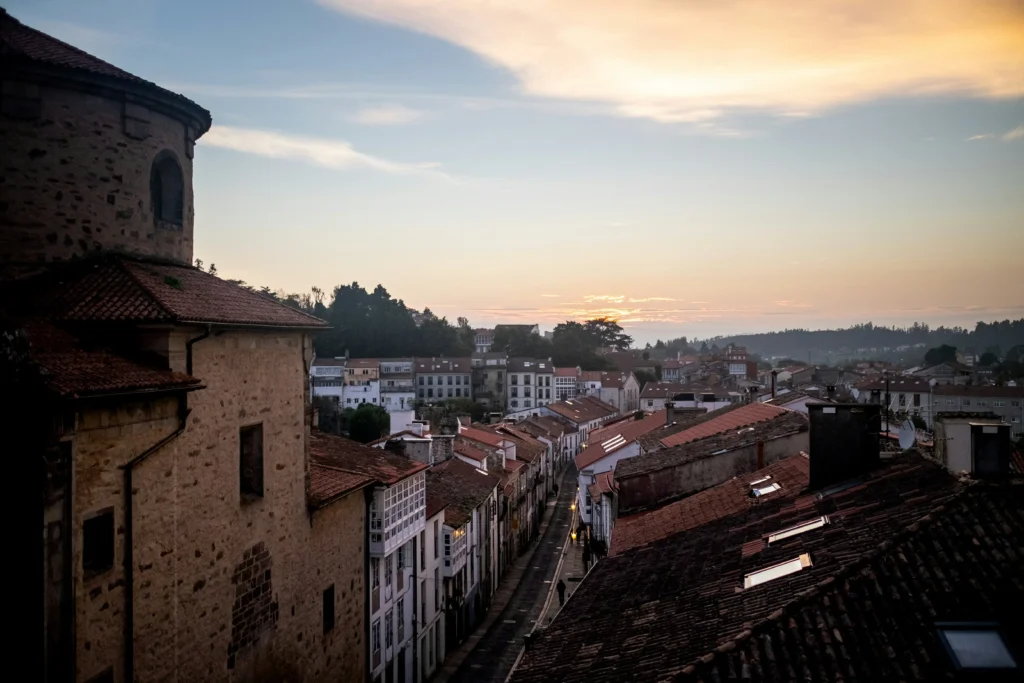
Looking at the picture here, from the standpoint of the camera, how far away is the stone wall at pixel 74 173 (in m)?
11.9

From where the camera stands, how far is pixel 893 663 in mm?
6902

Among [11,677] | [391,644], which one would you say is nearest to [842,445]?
[11,677]

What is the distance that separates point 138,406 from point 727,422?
65.4 ft

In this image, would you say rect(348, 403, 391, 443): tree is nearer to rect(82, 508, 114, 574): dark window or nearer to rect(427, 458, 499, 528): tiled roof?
rect(427, 458, 499, 528): tiled roof

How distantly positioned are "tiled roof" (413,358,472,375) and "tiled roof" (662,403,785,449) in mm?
78617

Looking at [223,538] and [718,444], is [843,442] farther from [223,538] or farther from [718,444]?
[223,538]

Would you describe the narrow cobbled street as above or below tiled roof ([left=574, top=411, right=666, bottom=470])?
below

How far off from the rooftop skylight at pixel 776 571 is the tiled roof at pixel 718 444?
933cm

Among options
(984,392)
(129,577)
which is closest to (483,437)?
(129,577)

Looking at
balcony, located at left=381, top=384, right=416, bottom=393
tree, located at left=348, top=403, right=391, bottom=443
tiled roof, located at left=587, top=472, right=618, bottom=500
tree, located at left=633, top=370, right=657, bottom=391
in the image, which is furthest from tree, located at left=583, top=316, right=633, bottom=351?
tiled roof, located at left=587, top=472, right=618, bottom=500

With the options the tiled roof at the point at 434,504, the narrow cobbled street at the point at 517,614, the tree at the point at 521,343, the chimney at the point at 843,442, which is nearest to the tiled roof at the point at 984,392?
the narrow cobbled street at the point at 517,614

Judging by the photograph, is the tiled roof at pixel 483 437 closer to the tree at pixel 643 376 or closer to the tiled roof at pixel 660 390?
the tiled roof at pixel 660 390

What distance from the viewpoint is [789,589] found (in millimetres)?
8680

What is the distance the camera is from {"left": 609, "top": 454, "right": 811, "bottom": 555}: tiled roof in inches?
581
